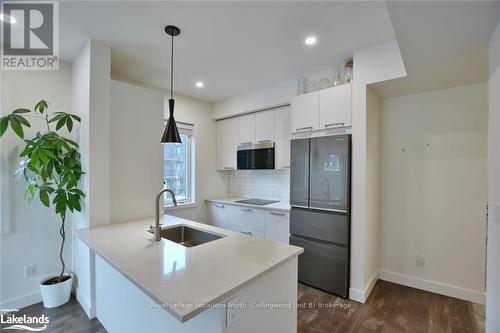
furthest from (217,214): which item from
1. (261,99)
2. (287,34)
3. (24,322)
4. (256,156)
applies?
(287,34)

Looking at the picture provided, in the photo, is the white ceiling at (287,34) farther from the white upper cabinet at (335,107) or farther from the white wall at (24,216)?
the white wall at (24,216)

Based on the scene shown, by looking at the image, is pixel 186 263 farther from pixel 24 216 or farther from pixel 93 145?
pixel 24 216

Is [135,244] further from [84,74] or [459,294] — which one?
[459,294]

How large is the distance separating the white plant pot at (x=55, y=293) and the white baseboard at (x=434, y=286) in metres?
3.59

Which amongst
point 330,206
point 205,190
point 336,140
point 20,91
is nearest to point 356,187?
point 330,206

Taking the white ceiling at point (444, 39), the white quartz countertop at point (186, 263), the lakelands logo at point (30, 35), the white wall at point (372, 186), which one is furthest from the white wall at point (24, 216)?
the white wall at point (372, 186)

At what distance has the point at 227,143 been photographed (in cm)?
413

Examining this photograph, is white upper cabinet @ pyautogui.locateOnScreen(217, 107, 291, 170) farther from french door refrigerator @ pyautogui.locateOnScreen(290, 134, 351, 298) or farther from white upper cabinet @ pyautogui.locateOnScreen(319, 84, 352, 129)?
white upper cabinet @ pyautogui.locateOnScreen(319, 84, 352, 129)

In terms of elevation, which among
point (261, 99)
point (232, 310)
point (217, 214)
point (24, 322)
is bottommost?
point (24, 322)

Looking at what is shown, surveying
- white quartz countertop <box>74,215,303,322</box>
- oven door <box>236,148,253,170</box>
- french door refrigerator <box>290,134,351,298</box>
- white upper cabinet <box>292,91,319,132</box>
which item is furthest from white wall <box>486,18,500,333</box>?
oven door <box>236,148,253,170</box>

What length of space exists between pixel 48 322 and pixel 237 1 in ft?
10.4

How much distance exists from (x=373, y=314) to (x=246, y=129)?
2.88 metres

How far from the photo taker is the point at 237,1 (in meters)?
1.66

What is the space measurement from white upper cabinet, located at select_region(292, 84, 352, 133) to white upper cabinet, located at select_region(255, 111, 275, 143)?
63 cm
